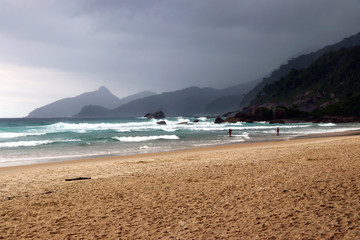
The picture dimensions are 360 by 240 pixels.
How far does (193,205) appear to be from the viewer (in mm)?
5551

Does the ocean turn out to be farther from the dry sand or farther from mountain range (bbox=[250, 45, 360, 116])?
mountain range (bbox=[250, 45, 360, 116])

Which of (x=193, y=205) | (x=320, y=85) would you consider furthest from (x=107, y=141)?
(x=320, y=85)

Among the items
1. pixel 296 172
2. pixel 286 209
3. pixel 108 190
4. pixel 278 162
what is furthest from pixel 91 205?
pixel 278 162

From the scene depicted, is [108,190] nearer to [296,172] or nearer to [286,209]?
[286,209]

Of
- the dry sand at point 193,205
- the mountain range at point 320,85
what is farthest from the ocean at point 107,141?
the mountain range at point 320,85

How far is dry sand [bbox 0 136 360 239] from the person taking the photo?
430 centimetres

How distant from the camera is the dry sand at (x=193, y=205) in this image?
4.30 m

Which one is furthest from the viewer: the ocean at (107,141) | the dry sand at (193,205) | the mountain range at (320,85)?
the mountain range at (320,85)

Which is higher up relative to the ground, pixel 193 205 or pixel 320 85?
pixel 320 85

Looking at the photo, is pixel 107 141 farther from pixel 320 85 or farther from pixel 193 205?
pixel 320 85

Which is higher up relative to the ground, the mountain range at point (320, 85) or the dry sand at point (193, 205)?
the mountain range at point (320, 85)

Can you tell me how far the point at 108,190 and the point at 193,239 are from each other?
381cm

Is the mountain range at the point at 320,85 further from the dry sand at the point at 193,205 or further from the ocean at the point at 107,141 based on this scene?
the dry sand at the point at 193,205

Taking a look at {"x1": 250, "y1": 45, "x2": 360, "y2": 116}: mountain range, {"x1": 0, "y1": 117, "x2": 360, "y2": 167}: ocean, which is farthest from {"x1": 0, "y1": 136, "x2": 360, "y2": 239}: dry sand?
{"x1": 250, "y1": 45, "x2": 360, "y2": 116}: mountain range
